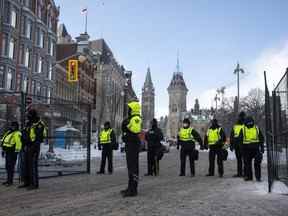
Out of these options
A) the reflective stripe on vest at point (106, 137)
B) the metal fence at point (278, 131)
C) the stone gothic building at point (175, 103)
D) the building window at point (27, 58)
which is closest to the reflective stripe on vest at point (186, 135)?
the reflective stripe on vest at point (106, 137)

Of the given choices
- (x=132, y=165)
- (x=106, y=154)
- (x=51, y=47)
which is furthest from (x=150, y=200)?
(x=51, y=47)

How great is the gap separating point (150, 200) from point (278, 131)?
12.1 ft

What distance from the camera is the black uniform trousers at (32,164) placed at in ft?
38.0

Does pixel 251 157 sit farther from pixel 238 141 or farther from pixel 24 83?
pixel 24 83

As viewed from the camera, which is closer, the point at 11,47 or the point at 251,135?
the point at 251,135

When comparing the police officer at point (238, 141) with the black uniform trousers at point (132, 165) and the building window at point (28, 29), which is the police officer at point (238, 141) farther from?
the building window at point (28, 29)

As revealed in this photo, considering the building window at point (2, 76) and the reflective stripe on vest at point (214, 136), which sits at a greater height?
the building window at point (2, 76)

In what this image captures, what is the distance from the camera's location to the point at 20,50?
147 feet

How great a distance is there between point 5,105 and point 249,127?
756 cm

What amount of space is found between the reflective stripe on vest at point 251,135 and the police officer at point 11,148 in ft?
21.4

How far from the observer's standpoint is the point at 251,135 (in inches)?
520

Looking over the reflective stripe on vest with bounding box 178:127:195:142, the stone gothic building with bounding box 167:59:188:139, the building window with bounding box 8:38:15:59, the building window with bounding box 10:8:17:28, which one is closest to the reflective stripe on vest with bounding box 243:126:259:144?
the reflective stripe on vest with bounding box 178:127:195:142

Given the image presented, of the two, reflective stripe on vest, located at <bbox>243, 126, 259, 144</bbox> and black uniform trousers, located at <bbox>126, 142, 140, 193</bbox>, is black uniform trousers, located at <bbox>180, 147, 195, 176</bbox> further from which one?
black uniform trousers, located at <bbox>126, 142, 140, 193</bbox>

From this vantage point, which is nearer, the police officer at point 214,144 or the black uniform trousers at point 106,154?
the police officer at point 214,144
